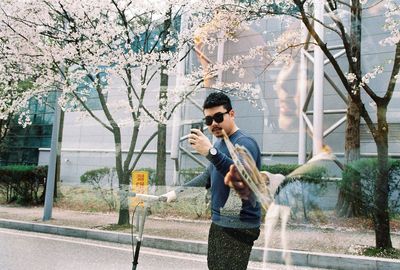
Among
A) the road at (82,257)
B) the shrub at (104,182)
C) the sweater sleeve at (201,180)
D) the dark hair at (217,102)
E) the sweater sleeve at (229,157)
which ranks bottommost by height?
the road at (82,257)

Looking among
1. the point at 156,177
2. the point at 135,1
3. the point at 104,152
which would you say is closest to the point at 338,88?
the point at 156,177

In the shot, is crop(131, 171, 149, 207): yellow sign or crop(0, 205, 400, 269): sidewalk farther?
crop(131, 171, 149, 207): yellow sign

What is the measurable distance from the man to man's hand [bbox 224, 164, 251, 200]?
3 centimetres

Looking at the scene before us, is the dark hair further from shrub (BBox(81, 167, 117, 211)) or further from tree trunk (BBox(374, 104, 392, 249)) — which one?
shrub (BBox(81, 167, 117, 211))

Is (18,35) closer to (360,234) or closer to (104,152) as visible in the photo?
(104,152)

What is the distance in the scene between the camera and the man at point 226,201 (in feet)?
5.02

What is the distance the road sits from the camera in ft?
14.4

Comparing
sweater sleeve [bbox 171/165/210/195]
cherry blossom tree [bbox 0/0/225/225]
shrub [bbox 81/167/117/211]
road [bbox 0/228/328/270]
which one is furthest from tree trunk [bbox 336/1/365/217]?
shrub [bbox 81/167/117/211]

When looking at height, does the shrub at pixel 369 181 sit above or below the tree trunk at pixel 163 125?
below

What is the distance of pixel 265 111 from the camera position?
3461mm

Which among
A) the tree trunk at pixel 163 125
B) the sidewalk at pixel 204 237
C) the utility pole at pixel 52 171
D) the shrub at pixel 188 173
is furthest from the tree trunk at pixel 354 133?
the utility pole at pixel 52 171

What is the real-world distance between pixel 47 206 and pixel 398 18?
692cm

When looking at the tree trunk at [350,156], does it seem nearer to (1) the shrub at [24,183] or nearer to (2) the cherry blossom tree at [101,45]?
(2) the cherry blossom tree at [101,45]

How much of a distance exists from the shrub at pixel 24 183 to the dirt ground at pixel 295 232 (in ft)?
12.7
